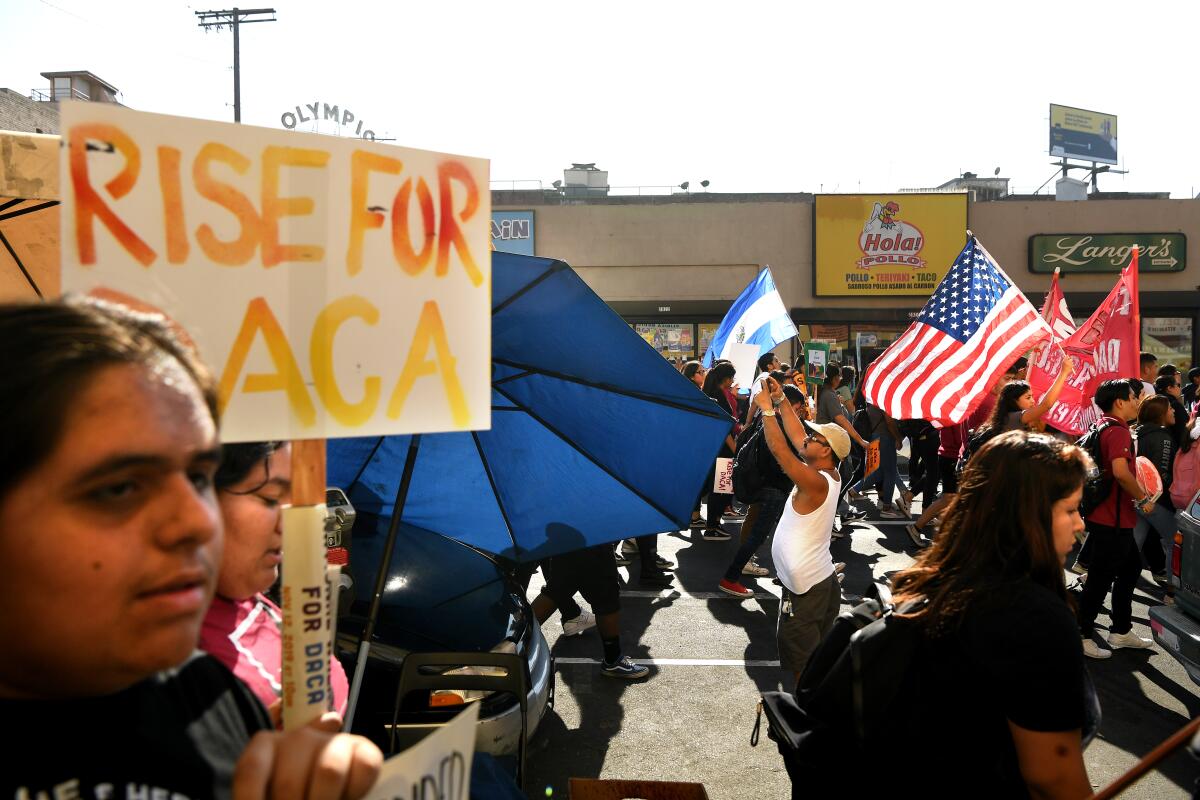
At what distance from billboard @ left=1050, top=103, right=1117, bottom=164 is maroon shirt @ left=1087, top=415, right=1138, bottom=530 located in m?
39.7

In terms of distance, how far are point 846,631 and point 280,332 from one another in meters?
1.67

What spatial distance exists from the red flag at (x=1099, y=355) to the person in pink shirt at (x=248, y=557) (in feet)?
24.5

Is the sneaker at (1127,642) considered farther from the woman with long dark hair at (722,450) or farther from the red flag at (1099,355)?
the woman with long dark hair at (722,450)

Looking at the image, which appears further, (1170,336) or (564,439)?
(1170,336)

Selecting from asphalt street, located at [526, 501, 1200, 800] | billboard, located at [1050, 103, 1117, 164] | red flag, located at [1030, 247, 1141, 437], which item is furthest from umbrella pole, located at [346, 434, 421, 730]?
billboard, located at [1050, 103, 1117, 164]

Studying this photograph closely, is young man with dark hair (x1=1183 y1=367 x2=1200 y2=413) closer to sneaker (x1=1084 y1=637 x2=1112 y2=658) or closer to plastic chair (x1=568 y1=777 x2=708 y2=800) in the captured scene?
sneaker (x1=1084 y1=637 x2=1112 y2=658)

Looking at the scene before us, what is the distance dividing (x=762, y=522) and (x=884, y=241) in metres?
19.4

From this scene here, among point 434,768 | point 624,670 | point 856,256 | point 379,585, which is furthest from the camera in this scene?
point 856,256

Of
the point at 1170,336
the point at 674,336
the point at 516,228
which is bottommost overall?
the point at 674,336

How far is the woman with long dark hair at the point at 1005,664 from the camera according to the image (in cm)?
196

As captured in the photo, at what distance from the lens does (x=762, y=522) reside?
24.0 feet

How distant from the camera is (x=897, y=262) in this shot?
24469 millimetres

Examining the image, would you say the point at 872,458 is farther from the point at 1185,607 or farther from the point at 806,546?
the point at 806,546

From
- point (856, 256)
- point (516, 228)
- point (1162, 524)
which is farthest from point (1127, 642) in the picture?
point (516, 228)
